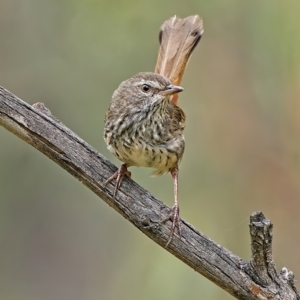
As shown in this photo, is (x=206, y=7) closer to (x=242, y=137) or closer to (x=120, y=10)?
(x=120, y=10)

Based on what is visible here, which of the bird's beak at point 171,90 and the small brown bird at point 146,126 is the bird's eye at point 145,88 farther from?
the bird's beak at point 171,90

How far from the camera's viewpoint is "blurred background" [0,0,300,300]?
5688mm

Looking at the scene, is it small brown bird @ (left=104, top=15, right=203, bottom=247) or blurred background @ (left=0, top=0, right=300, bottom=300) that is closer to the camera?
small brown bird @ (left=104, top=15, right=203, bottom=247)

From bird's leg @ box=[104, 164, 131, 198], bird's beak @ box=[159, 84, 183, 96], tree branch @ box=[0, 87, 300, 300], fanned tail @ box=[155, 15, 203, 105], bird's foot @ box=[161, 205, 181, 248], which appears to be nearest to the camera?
tree branch @ box=[0, 87, 300, 300]

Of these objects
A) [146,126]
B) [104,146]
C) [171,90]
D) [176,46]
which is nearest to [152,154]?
[146,126]

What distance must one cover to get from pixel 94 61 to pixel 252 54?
62.9 inches

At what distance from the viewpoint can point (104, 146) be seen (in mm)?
6020

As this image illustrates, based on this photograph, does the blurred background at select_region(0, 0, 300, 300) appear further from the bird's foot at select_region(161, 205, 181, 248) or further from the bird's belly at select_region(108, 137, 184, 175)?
the bird's foot at select_region(161, 205, 181, 248)

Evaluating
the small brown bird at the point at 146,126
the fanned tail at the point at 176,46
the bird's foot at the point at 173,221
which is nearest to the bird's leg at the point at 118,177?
the small brown bird at the point at 146,126

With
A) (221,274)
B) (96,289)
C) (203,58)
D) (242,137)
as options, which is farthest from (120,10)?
(221,274)

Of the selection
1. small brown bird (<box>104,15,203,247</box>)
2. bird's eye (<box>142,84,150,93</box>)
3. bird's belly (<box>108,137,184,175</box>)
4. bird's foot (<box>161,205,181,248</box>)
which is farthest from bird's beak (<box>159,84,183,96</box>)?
bird's foot (<box>161,205,181,248</box>)

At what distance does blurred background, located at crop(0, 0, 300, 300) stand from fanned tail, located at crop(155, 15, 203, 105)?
1.24m

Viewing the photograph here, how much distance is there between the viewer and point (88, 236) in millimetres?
6230

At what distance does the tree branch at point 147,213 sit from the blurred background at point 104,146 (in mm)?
2074
